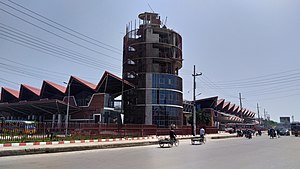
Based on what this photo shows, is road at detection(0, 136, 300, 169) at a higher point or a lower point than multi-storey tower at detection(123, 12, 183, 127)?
lower

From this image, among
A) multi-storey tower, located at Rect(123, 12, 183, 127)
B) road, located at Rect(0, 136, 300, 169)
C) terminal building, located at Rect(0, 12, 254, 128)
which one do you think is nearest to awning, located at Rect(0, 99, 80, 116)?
terminal building, located at Rect(0, 12, 254, 128)

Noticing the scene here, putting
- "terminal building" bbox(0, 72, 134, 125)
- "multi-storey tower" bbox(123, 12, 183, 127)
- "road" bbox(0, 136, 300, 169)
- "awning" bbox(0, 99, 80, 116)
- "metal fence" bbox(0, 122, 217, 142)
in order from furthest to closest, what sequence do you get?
"multi-storey tower" bbox(123, 12, 183, 127) → "terminal building" bbox(0, 72, 134, 125) → "awning" bbox(0, 99, 80, 116) → "metal fence" bbox(0, 122, 217, 142) → "road" bbox(0, 136, 300, 169)

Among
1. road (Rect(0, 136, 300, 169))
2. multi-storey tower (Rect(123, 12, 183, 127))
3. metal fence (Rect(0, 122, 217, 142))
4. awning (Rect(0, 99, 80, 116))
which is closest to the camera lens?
road (Rect(0, 136, 300, 169))

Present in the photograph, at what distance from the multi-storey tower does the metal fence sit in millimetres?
15507

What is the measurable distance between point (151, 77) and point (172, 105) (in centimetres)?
686

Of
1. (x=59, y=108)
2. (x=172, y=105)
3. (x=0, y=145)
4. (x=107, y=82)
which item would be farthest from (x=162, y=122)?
(x=0, y=145)

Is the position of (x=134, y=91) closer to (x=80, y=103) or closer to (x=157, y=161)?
(x=80, y=103)

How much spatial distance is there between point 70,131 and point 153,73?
104 feet

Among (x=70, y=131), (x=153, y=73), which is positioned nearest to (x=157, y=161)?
(x=70, y=131)

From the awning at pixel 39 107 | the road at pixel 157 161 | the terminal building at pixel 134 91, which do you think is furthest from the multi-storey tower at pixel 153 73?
the road at pixel 157 161

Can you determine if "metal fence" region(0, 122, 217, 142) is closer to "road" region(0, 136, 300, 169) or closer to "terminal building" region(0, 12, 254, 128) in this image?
"road" region(0, 136, 300, 169)

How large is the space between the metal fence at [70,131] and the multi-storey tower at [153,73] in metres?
15.5

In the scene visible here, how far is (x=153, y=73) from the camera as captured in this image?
Result: 54.8 m

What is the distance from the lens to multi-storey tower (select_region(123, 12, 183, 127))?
2101 inches
